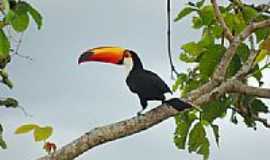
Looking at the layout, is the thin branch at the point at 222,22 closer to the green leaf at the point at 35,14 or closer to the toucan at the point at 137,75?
the toucan at the point at 137,75

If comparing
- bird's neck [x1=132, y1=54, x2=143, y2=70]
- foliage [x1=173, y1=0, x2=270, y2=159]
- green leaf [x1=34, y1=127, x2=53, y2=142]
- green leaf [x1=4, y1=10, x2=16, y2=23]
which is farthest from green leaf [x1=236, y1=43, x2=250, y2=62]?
green leaf [x1=4, y1=10, x2=16, y2=23]

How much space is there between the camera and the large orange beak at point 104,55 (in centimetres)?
396

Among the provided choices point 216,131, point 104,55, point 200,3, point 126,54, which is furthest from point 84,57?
point 216,131

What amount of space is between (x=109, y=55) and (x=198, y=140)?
0.88m

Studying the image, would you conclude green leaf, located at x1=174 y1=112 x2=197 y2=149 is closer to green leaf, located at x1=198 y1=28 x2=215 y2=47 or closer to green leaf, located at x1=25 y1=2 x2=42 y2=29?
green leaf, located at x1=198 y1=28 x2=215 y2=47

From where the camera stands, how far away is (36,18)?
2.92 meters

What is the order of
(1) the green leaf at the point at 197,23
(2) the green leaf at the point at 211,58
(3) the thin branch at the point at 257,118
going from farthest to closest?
(1) the green leaf at the point at 197,23 → (3) the thin branch at the point at 257,118 → (2) the green leaf at the point at 211,58

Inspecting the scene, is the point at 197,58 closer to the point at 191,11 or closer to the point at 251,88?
the point at 191,11

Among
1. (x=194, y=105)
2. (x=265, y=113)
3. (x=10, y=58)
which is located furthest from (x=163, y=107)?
(x=10, y=58)

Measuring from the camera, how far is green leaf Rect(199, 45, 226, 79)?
3.24 meters

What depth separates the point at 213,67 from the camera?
325 cm

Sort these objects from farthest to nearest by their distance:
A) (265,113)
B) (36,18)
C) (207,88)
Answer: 1. (265,113)
2. (207,88)
3. (36,18)

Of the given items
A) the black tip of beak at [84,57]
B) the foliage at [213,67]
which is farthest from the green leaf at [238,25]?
the black tip of beak at [84,57]

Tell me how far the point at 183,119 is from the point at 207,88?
39 cm
